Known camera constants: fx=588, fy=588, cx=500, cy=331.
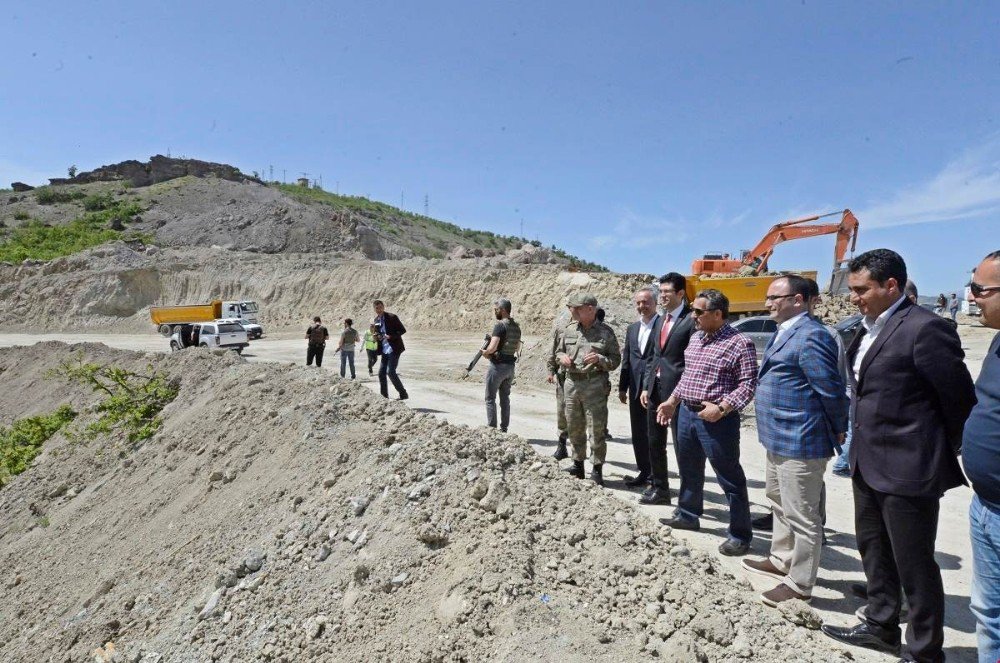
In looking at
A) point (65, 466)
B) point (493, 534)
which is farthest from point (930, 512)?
point (65, 466)

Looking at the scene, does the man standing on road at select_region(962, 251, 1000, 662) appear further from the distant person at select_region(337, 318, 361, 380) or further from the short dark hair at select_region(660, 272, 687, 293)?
the distant person at select_region(337, 318, 361, 380)

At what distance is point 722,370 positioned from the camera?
4.06 meters

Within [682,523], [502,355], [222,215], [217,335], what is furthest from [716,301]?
[222,215]

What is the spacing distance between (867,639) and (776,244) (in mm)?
21727

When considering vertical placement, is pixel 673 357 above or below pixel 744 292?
below

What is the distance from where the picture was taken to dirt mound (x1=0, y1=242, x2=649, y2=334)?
101 ft

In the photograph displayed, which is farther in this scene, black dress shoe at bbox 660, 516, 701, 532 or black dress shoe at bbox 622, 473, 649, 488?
black dress shoe at bbox 622, 473, 649, 488

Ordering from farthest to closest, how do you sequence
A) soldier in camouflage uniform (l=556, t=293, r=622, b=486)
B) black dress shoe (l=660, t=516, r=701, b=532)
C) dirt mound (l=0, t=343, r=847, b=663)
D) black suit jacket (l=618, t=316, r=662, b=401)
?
→ soldier in camouflage uniform (l=556, t=293, r=622, b=486), black suit jacket (l=618, t=316, r=662, b=401), black dress shoe (l=660, t=516, r=701, b=532), dirt mound (l=0, t=343, r=847, b=663)

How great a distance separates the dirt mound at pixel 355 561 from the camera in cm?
281

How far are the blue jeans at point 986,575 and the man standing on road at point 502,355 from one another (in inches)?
195

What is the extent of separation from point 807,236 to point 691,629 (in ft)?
76.0

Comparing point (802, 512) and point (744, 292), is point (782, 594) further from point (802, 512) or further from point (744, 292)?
point (744, 292)

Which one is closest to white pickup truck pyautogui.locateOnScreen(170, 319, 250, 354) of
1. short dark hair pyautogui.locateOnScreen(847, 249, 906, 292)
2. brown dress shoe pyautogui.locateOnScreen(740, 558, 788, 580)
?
brown dress shoe pyautogui.locateOnScreen(740, 558, 788, 580)

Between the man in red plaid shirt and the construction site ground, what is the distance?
38cm
